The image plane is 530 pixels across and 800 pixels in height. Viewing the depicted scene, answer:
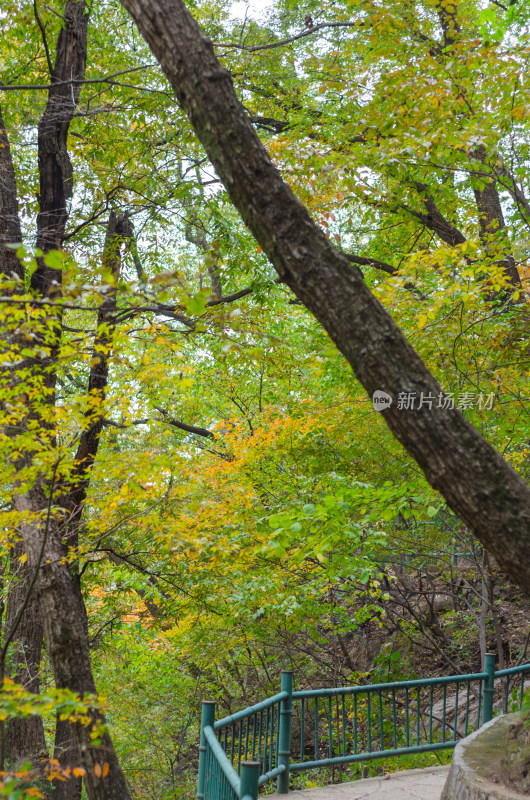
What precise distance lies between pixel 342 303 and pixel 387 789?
4.54 meters

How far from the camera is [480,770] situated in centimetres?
364

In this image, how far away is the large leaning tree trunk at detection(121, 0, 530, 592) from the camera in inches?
96.3

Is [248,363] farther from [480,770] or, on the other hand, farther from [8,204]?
[480,770]

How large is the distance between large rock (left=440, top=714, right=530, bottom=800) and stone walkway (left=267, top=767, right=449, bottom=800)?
40.6 inches

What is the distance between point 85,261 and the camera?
30.1 ft

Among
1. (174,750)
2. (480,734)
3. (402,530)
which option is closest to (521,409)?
(402,530)

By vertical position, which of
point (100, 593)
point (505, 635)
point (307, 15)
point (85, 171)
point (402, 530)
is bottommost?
point (505, 635)

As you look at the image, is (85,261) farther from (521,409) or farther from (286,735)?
(286,735)

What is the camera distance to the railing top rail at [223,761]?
261 cm

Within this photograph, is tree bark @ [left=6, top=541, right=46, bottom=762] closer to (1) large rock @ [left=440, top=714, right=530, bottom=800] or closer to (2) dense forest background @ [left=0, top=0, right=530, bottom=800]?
(2) dense forest background @ [left=0, top=0, right=530, bottom=800]

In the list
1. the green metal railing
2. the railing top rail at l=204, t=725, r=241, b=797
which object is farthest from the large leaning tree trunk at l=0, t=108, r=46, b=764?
the railing top rail at l=204, t=725, r=241, b=797

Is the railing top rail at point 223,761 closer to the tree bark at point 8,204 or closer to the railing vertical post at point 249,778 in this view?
the railing vertical post at point 249,778

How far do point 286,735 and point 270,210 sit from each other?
166 inches

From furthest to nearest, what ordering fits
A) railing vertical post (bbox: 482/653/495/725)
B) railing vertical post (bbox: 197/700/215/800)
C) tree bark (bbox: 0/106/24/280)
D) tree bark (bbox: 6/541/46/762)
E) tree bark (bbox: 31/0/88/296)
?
tree bark (bbox: 31/0/88/296)
tree bark (bbox: 0/106/24/280)
tree bark (bbox: 6/541/46/762)
railing vertical post (bbox: 482/653/495/725)
railing vertical post (bbox: 197/700/215/800)
